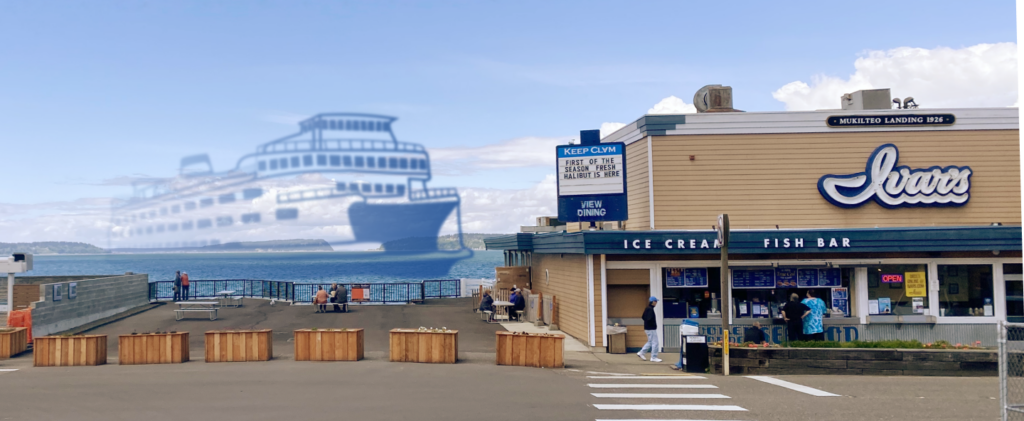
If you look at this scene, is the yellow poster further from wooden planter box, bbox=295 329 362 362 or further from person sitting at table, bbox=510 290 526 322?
wooden planter box, bbox=295 329 362 362

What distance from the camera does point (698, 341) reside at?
1605 cm

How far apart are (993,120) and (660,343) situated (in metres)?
11.4

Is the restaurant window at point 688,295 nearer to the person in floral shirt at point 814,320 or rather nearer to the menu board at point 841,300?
the person in floral shirt at point 814,320

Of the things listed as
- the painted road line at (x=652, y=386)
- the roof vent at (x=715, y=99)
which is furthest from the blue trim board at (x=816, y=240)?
the roof vent at (x=715, y=99)

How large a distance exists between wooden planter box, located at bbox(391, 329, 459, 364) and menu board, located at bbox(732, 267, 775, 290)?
7.77 m

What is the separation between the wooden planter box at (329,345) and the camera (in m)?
17.9

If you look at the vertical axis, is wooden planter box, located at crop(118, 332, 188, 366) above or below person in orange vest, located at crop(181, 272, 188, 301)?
below

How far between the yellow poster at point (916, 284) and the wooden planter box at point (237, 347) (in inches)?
665

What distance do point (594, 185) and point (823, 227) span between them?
6484 millimetres

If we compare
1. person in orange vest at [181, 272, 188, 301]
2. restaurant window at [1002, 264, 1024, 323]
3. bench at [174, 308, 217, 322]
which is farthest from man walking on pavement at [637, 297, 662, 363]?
person in orange vest at [181, 272, 188, 301]

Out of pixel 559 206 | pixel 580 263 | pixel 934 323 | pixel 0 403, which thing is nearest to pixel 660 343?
pixel 580 263

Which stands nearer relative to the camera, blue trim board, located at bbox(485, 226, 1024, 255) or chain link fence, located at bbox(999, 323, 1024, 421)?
chain link fence, located at bbox(999, 323, 1024, 421)

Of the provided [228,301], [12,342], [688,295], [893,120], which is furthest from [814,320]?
[228,301]

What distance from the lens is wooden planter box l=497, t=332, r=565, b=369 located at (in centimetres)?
1680
